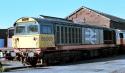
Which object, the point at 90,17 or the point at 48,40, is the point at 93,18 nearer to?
the point at 90,17

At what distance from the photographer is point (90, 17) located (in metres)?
55.7

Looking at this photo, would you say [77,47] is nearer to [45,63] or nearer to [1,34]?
[45,63]

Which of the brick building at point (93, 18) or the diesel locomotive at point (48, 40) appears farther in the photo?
the brick building at point (93, 18)

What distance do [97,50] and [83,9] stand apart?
78.9 ft

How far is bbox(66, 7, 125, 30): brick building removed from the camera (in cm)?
5362

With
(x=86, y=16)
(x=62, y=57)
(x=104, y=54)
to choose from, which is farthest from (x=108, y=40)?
(x=86, y=16)

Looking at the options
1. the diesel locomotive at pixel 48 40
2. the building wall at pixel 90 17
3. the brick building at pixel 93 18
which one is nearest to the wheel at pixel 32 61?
the diesel locomotive at pixel 48 40

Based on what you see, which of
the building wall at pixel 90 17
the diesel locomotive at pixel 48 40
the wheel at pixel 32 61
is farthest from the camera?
the building wall at pixel 90 17

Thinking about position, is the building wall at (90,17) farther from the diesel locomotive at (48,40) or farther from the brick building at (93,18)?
the diesel locomotive at (48,40)

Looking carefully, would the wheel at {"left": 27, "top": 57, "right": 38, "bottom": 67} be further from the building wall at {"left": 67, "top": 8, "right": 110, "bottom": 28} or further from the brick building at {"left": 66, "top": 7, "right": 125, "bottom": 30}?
the building wall at {"left": 67, "top": 8, "right": 110, "bottom": 28}

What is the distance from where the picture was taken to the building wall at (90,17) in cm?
5377

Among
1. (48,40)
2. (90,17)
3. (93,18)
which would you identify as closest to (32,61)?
(48,40)

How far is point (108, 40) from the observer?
36094 mm

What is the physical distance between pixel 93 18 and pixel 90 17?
0.71 metres
